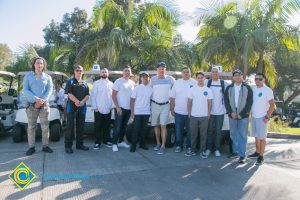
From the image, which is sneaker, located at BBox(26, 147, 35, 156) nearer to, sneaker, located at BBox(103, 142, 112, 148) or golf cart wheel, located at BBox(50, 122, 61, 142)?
golf cart wheel, located at BBox(50, 122, 61, 142)

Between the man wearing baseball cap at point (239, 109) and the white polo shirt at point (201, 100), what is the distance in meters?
0.37

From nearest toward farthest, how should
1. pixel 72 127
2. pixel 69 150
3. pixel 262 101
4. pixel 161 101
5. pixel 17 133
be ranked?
pixel 262 101 < pixel 69 150 < pixel 72 127 < pixel 161 101 < pixel 17 133

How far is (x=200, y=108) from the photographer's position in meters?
6.87

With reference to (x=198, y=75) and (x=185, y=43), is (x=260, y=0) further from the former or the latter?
(x=198, y=75)

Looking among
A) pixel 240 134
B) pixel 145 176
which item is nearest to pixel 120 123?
pixel 145 176

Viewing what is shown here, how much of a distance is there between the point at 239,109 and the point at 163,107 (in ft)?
5.32

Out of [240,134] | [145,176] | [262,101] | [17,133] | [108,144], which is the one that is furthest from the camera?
[17,133]

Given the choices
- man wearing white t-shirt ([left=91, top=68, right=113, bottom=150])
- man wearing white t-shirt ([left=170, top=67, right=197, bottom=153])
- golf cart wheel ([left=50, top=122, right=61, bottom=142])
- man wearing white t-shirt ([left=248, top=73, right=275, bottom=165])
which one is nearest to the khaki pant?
man wearing white t-shirt ([left=91, top=68, right=113, bottom=150])

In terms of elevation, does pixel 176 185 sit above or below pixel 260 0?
below

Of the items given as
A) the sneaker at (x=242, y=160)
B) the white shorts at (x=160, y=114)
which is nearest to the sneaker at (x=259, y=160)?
the sneaker at (x=242, y=160)

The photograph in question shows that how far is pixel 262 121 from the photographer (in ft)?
21.5

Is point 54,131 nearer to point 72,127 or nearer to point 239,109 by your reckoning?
point 72,127

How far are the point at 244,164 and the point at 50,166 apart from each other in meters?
3.57

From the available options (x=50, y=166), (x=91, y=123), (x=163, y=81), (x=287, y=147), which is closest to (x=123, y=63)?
(x=91, y=123)
